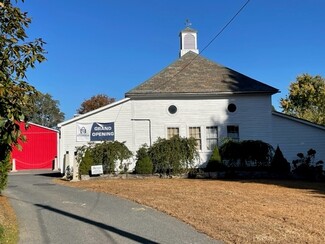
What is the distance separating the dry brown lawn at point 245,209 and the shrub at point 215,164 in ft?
22.2

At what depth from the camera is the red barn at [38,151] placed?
40.0m

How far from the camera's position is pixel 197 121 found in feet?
82.9

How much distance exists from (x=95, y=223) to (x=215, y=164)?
563 inches

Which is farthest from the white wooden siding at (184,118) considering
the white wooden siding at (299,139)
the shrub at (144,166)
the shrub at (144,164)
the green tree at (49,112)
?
the green tree at (49,112)

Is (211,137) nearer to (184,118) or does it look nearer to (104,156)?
(184,118)

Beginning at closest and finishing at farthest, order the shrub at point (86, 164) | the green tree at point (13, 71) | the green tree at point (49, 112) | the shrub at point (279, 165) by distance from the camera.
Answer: the green tree at point (13, 71) < the shrub at point (86, 164) < the shrub at point (279, 165) < the green tree at point (49, 112)

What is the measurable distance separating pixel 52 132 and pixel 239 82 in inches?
859

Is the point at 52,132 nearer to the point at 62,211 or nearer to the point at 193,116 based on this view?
the point at 193,116

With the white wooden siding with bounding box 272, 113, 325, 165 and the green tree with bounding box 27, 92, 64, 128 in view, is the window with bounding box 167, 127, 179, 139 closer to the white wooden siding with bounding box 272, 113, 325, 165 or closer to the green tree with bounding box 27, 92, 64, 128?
the white wooden siding with bounding box 272, 113, 325, 165

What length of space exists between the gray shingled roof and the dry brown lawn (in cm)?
967

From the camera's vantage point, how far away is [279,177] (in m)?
Answer: 21.2

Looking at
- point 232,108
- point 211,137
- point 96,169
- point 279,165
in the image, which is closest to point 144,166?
point 96,169

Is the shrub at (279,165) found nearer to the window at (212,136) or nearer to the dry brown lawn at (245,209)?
the window at (212,136)

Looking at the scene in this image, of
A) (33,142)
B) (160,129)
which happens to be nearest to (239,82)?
(160,129)
